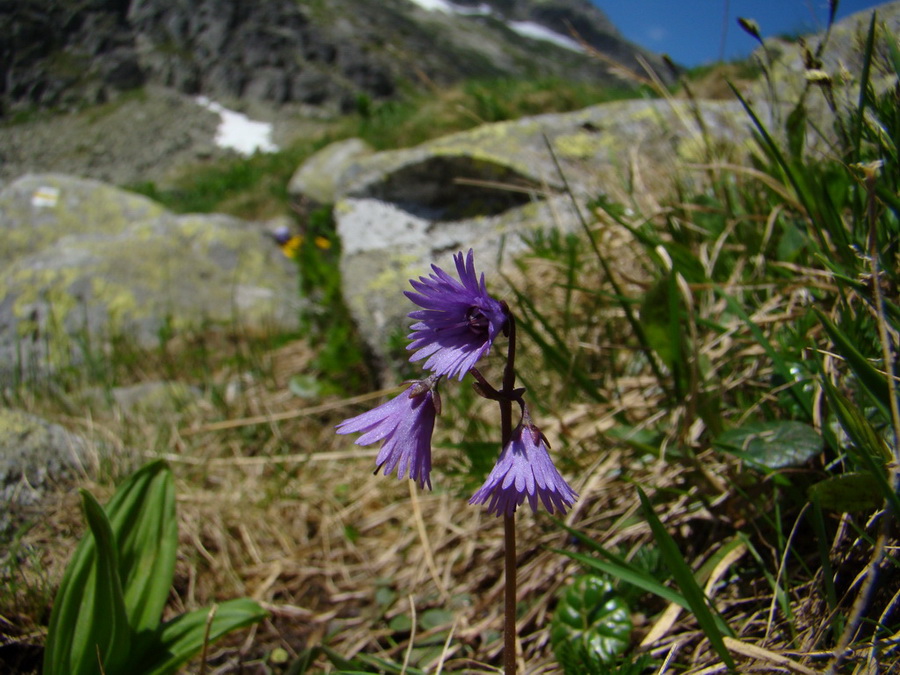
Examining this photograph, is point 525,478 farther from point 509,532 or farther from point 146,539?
point 146,539

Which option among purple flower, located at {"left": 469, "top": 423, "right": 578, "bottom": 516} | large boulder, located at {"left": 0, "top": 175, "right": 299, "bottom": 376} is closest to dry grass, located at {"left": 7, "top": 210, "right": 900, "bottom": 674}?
purple flower, located at {"left": 469, "top": 423, "right": 578, "bottom": 516}

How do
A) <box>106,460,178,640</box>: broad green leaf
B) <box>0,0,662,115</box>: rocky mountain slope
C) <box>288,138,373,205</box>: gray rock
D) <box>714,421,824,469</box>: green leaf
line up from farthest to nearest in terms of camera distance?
<box>0,0,662,115</box>: rocky mountain slope, <box>288,138,373,205</box>: gray rock, <box>106,460,178,640</box>: broad green leaf, <box>714,421,824,469</box>: green leaf

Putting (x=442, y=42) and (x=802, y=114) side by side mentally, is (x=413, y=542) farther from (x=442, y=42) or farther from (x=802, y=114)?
(x=442, y=42)

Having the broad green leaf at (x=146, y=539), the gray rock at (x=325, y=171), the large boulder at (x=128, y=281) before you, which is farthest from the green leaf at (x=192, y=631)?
the gray rock at (x=325, y=171)

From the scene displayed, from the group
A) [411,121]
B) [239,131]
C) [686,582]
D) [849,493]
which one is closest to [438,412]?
[686,582]

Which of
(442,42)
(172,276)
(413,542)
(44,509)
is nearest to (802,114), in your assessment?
(413,542)

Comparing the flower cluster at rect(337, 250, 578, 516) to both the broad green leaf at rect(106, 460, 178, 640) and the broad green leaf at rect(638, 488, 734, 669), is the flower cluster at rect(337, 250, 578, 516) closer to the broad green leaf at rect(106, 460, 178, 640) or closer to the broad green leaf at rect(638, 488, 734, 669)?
the broad green leaf at rect(638, 488, 734, 669)

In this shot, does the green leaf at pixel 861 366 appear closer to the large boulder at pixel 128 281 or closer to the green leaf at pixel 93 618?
the green leaf at pixel 93 618
